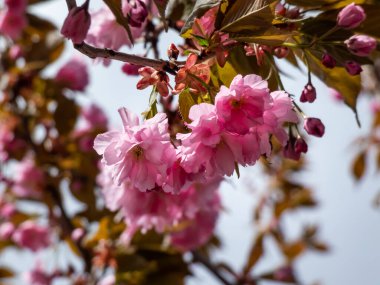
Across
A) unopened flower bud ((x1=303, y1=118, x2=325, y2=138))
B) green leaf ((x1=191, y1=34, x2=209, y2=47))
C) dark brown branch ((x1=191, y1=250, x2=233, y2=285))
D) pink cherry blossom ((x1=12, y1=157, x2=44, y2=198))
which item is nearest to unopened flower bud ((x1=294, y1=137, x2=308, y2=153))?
unopened flower bud ((x1=303, y1=118, x2=325, y2=138))

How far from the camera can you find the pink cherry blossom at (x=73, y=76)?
104 inches

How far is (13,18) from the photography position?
8.27ft

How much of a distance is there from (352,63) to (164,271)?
1264mm

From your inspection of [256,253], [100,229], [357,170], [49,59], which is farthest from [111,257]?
[357,170]

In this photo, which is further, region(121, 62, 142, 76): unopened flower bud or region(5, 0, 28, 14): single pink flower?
region(5, 0, 28, 14): single pink flower

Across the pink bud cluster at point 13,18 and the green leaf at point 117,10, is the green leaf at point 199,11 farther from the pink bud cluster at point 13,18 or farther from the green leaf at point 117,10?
the pink bud cluster at point 13,18

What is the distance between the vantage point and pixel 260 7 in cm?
97

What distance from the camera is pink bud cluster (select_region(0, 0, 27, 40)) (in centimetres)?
247

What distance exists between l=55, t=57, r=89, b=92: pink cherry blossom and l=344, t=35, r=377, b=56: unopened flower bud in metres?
1.78

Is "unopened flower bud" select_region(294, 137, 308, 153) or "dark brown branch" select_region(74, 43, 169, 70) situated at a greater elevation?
"dark brown branch" select_region(74, 43, 169, 70)

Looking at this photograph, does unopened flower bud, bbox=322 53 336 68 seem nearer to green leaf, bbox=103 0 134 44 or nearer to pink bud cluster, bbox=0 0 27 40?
green leaf, bbox=103 0 134 44

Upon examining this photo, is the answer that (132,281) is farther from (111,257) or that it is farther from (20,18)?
(20,18)

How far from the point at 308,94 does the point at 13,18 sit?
1.83m

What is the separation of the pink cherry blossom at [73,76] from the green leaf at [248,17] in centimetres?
172
